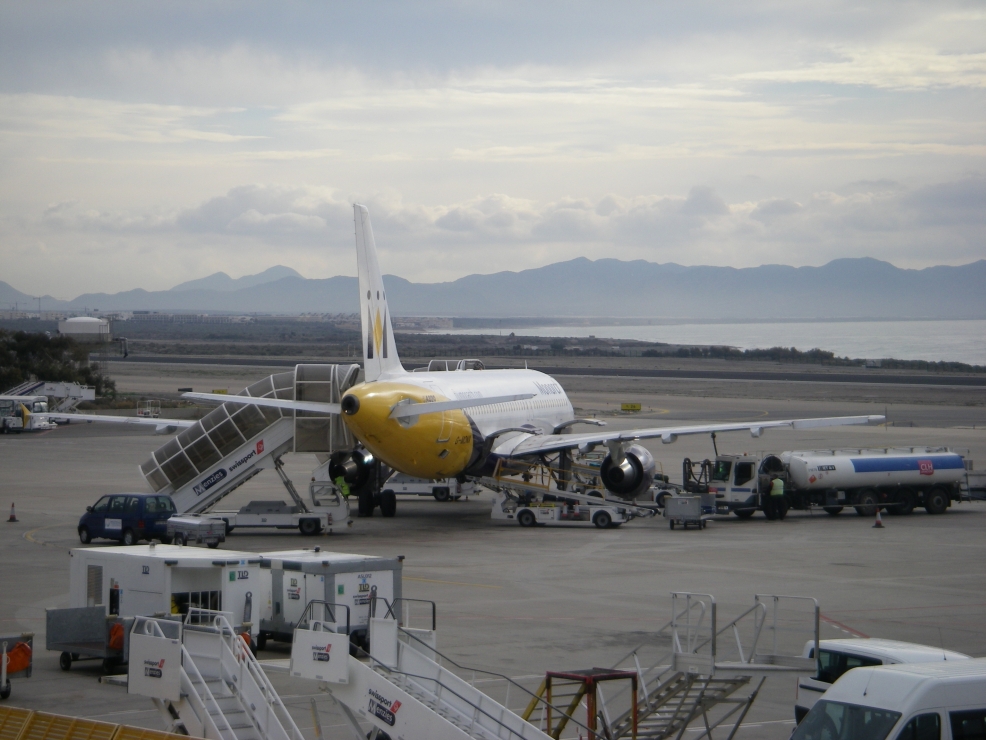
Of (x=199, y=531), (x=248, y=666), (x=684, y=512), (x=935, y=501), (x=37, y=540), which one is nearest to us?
(x=248, y=666)

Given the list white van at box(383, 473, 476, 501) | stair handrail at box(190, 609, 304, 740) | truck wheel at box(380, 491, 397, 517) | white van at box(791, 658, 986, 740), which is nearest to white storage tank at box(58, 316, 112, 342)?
white van at box(383, 473, 476, 501)

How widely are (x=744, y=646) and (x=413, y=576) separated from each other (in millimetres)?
11737

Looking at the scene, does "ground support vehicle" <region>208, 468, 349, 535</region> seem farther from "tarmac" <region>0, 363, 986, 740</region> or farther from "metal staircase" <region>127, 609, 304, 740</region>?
"metal staircase" <region>127, 609, 304, 740</region>

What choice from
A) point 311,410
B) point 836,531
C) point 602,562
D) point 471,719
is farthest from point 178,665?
point 836,531

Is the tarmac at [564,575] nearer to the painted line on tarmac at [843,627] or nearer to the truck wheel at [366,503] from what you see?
the painted line on tarmac at [843,627]

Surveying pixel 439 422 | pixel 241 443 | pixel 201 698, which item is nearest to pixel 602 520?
pixel 439 422

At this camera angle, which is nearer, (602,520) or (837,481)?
(602,520)

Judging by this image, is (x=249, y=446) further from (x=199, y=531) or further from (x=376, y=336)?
(x=199, y=531)

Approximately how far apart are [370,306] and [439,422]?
504cm

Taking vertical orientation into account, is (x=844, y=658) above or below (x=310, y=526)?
above

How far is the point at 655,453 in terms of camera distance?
74.9 m

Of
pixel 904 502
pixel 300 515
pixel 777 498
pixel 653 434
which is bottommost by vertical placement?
pixel 904 502

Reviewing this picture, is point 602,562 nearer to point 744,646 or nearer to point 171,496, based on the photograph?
point 744,646

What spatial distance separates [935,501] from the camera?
49.8m
